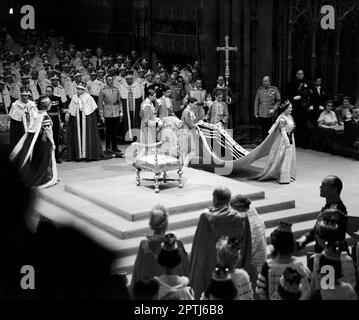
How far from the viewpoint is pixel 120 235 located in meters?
11.3

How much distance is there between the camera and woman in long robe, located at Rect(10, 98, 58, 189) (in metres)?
14.1

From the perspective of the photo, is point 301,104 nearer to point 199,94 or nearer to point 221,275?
point 199,94

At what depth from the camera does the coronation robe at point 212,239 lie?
350 inches

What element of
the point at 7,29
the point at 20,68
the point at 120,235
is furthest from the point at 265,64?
the point at 7,29

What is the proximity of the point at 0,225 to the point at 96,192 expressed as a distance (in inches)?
88.0

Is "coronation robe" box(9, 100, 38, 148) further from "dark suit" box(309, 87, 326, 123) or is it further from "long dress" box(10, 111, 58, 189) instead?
"dark suit" box(309, 87, 326, 123)

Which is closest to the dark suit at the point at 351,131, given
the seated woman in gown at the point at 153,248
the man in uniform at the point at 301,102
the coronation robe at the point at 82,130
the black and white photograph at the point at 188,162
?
the black and white photograph at the point at 188,162

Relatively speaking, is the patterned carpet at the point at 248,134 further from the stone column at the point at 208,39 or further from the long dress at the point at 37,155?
the long dress at the point at 37,155

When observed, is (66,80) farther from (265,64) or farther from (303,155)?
(303,155)

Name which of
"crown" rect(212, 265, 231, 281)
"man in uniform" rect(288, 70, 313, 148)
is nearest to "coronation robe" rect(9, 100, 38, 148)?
"man in uniform" rect(288, 70, 313, 148)

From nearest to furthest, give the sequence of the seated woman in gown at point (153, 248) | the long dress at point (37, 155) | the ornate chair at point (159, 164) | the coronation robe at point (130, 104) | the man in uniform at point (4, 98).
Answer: the seated woman in gown at point (153, 248)
the ornate chair at point (159, 164)
the long dress at point (37, 155)
the man in uniform at point (4, 98)
the coronation robe at point (130, 104)

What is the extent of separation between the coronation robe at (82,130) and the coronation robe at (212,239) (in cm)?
778

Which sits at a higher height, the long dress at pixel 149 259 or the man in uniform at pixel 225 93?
the man in uniform at pixel 225 93

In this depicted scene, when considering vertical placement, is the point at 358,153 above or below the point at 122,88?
below
